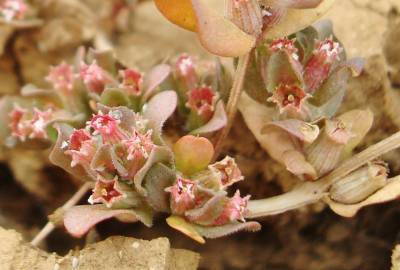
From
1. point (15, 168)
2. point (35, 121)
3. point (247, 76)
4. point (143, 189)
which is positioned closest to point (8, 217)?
point (15, 168)

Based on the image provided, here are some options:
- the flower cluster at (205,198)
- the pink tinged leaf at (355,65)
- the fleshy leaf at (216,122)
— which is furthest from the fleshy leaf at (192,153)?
the pink tinged leaf at (355,65)

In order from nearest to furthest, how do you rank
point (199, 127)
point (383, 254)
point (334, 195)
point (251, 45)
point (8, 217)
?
point (251, 45), point (334, 195), point (199, 127), point (383, 254), point (8, 217)

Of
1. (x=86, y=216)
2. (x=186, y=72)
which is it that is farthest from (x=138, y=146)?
(x=186, y=72)

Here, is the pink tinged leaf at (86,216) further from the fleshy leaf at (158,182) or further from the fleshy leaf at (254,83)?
the fleshy leaf at (254,83)

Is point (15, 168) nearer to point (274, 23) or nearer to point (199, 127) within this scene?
point (199, 127)

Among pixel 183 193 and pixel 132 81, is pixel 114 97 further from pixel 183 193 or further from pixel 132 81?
pixel 183 193

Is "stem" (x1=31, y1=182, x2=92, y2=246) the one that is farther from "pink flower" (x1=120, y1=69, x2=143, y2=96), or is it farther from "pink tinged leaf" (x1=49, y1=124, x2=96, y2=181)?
"pink flower" (x1=120, y1=69, x2=143, y2=96)
